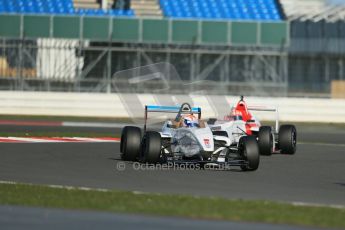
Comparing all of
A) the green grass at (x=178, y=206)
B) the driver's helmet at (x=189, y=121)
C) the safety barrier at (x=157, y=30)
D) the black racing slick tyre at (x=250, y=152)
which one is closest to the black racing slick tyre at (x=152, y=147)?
the driver's helmet at (x=189, y=121)

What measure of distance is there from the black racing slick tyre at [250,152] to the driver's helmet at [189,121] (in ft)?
2.87

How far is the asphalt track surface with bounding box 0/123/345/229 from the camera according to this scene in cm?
1041

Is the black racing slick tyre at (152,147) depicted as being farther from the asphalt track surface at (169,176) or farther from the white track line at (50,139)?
the white track line at (50,139)

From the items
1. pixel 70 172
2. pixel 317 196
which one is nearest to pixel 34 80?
pixel 70 172

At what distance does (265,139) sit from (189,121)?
2735 mm

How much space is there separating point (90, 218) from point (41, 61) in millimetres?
23452

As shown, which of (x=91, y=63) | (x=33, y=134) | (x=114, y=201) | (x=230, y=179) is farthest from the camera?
(x=91, y=63)

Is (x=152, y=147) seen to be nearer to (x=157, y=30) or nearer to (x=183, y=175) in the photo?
(x=183, y=175)

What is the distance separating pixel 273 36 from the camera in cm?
3425

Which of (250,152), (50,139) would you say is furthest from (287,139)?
(50,139)

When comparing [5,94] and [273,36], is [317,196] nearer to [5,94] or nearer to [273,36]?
[5,94]

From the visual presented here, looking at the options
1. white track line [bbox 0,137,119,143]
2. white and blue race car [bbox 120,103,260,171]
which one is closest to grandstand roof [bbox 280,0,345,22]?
white track line [bbox 0,137,119,143]

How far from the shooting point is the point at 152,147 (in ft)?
44.7

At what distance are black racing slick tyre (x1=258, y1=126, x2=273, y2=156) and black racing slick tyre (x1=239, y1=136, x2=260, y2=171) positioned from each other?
2.77 meters
